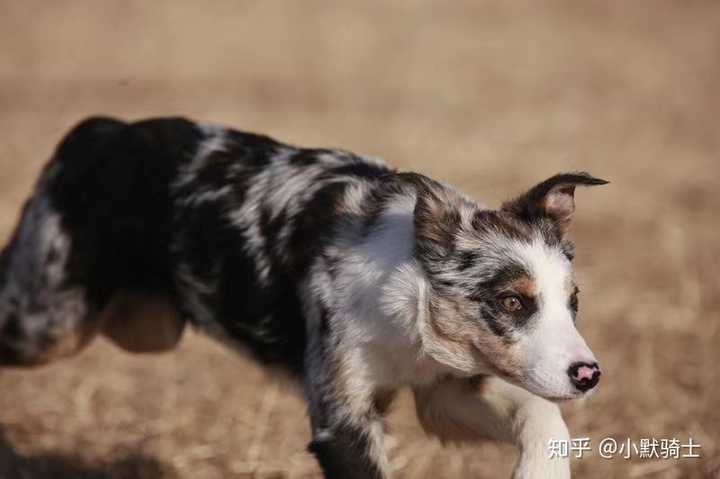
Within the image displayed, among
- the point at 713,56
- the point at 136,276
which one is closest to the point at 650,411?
the point at 136,276

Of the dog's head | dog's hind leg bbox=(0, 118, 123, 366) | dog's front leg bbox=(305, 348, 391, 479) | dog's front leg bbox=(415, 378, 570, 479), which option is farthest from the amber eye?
dog's hind leg bbox=(0, 118, 123, 366)

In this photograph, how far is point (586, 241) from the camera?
11070mm

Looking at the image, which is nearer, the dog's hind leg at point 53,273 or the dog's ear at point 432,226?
the dog's ear at point 432,226

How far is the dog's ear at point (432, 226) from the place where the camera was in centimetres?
508

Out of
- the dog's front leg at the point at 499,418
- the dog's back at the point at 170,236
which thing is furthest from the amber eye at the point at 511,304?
the dog's back at the point at 170,236

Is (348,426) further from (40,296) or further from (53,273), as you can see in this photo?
(40,296)

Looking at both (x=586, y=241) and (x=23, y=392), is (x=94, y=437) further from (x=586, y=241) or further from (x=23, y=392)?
(x=586, y=241)

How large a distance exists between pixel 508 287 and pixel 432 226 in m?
0.45

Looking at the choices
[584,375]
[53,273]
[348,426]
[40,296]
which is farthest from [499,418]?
[40,296]

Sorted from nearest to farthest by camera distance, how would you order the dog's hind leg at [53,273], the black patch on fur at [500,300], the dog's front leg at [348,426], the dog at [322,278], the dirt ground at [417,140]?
the black patch on fur at [500,300] < the dog at [322,278] < the dog's front leg at [348,426] < the dog's hind leg at [53,273] < the dirt ground at [417,140]

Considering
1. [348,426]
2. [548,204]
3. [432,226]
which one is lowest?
[348,426]

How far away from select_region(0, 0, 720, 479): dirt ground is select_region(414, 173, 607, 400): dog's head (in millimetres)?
1196

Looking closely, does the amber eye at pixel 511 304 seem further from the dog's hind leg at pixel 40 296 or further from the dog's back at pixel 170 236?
the dog's hind leg at pixel 40 296

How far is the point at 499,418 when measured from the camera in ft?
17.7
